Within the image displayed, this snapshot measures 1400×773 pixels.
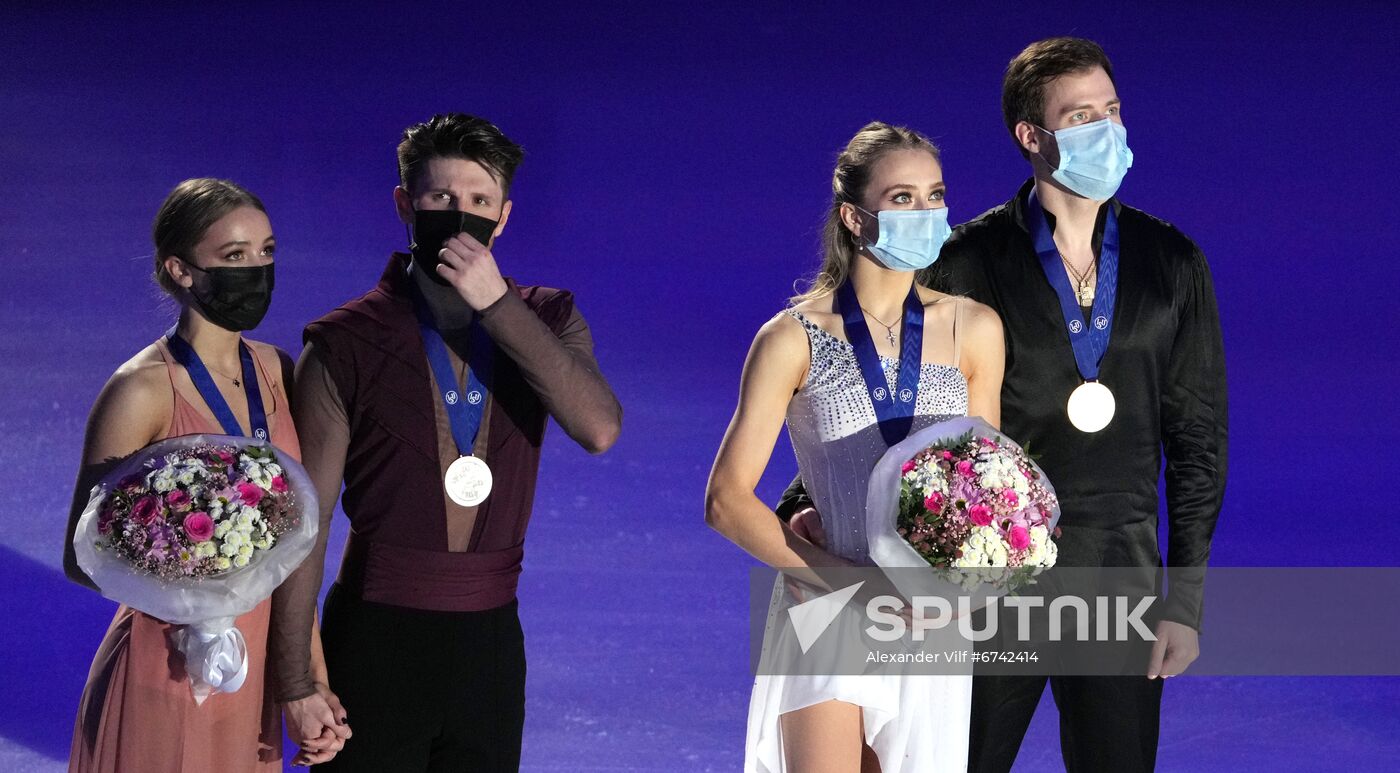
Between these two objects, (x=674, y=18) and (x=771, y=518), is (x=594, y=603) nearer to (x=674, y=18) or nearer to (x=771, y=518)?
(x=674, y=18)

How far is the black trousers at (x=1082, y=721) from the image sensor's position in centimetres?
348

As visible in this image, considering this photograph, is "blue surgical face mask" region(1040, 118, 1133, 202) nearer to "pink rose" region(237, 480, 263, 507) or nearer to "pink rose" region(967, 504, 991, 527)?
"pink rose" region(967, 504, 991, 527)

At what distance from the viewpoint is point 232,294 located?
327 centimetres

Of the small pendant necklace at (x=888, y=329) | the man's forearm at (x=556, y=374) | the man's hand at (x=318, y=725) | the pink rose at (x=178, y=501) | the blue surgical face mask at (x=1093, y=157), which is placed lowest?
the man's hand at (x=318, y=725)

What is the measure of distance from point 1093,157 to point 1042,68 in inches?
10.0

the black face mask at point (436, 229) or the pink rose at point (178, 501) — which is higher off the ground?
the black face mask at point (436, 229)

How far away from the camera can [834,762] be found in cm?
307

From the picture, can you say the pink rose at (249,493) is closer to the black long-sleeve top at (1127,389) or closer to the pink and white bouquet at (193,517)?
the pink and white bouquet at (193,517)

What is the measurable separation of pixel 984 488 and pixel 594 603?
3.17 meters

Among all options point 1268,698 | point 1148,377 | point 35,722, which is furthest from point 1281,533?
point 35,722

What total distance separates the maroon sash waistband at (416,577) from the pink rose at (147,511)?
1.33 ft

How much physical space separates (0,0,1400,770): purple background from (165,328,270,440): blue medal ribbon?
2606 mm

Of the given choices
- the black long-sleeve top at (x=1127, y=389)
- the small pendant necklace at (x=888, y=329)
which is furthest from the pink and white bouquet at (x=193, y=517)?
the small pendant necklace at (x=888, y=329)

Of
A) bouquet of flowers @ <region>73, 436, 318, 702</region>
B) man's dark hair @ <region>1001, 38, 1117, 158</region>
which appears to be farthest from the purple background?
bouquet of flowers @ <region>73, 436, 318, 702</region>
